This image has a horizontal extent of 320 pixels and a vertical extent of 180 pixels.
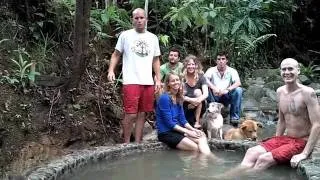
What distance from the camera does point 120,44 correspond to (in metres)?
5.95

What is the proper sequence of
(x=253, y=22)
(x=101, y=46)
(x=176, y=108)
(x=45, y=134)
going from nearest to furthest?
1. (x=176, y=108)
2. (x=45, y=134)
3. (x=101, y=46)
4. (x=253, y=22)

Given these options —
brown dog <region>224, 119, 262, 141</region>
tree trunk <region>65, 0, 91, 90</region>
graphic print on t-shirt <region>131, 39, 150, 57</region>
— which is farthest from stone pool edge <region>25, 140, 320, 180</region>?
tree trunk <region>65, 0, 91, 90</region>

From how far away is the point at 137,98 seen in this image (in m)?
5.84

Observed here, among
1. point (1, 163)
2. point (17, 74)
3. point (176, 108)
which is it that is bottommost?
point (1, 163)

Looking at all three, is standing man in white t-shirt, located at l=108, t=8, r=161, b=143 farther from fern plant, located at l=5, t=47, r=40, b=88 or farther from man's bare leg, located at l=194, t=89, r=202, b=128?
fern plant, located at l=5, t=47, r=40, b=88

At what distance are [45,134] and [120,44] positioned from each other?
153 cm

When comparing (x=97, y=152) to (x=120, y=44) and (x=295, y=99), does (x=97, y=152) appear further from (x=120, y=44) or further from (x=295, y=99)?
(x=295, y=99)

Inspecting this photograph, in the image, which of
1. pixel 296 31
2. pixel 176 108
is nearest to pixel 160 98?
pixel 176 108

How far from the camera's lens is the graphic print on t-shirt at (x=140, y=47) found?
588cm

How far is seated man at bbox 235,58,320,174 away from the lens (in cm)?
456

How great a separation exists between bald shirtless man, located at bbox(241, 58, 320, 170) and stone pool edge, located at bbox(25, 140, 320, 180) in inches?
9.6

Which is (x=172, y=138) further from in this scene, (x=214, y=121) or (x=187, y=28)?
(x=187, y=28)

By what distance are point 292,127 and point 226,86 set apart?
2873 mm

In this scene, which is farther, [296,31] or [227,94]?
[296,31]
